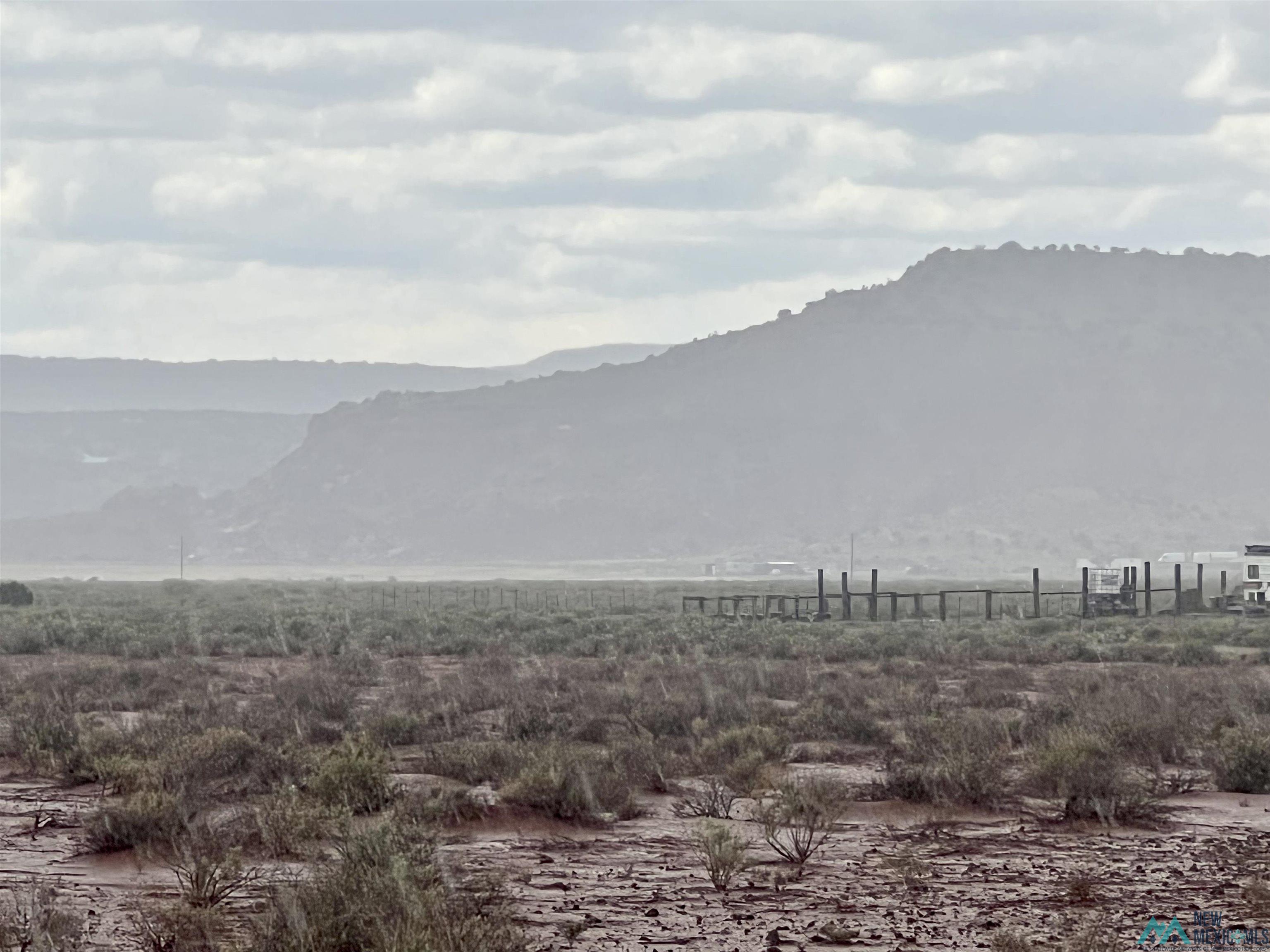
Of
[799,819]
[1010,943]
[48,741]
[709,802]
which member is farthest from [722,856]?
[48,741]

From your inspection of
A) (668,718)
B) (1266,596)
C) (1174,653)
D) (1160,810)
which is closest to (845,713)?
(668,718)

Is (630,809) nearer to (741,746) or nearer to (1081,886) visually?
(741,746)

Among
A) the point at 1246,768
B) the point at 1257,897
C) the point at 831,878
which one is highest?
the point at 1246,768

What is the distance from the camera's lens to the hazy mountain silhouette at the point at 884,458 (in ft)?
548

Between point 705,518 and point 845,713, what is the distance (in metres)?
155

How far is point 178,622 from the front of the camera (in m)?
50.3

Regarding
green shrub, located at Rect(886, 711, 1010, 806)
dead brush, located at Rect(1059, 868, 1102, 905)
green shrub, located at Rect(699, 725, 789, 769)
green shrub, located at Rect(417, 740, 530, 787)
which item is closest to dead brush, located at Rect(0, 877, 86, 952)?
green shrub, located at Rect(417, 740, 530, 787)

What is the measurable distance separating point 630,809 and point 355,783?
245 cm

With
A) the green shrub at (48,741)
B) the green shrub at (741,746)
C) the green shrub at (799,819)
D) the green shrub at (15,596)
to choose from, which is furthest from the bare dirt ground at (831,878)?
the green shrub at (15,596)

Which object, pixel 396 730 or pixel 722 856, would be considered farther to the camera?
pixel 396 730

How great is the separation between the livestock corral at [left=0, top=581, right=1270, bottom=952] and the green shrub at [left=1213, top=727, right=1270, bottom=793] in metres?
0.03

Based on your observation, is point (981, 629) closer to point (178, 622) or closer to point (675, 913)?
point (178, 622)

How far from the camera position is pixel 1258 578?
188 ft

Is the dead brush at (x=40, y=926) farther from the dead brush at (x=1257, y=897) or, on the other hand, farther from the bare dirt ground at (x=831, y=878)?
the dead brush at (x=1257, y=897)
